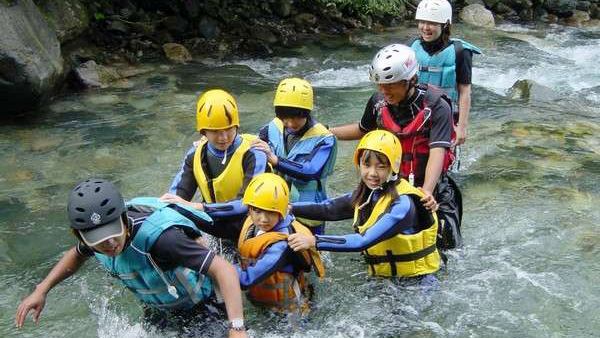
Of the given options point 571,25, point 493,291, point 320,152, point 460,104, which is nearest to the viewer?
point 320,152

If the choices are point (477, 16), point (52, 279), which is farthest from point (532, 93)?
point (52, 279)

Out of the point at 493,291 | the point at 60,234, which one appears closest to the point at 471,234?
the point at 493,291

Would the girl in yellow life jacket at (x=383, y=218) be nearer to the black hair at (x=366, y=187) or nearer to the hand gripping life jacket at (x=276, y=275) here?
the black hair at (x=366, y=187)

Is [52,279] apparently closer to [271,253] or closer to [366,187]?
[271,253]

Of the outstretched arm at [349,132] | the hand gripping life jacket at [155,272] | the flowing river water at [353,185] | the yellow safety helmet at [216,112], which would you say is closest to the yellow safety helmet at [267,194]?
the hand gripping life jacket at [155,272]

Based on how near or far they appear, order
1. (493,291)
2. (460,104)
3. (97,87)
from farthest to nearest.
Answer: (97,87)
(460,104)
(493,291)

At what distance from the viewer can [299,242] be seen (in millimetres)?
4152

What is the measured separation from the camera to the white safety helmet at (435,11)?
5.51 metres

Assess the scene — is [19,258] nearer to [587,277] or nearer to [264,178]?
[264,178]

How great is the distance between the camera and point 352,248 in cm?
430

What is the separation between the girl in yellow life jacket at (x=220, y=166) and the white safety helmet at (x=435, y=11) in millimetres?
1976

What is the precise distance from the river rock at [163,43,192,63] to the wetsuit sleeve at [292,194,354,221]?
896 centimetres

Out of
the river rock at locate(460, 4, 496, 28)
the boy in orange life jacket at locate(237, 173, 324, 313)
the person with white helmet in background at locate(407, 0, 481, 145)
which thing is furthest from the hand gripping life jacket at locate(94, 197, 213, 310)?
the river rock at locate(460, 4, 496, 28)

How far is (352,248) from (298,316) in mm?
704
